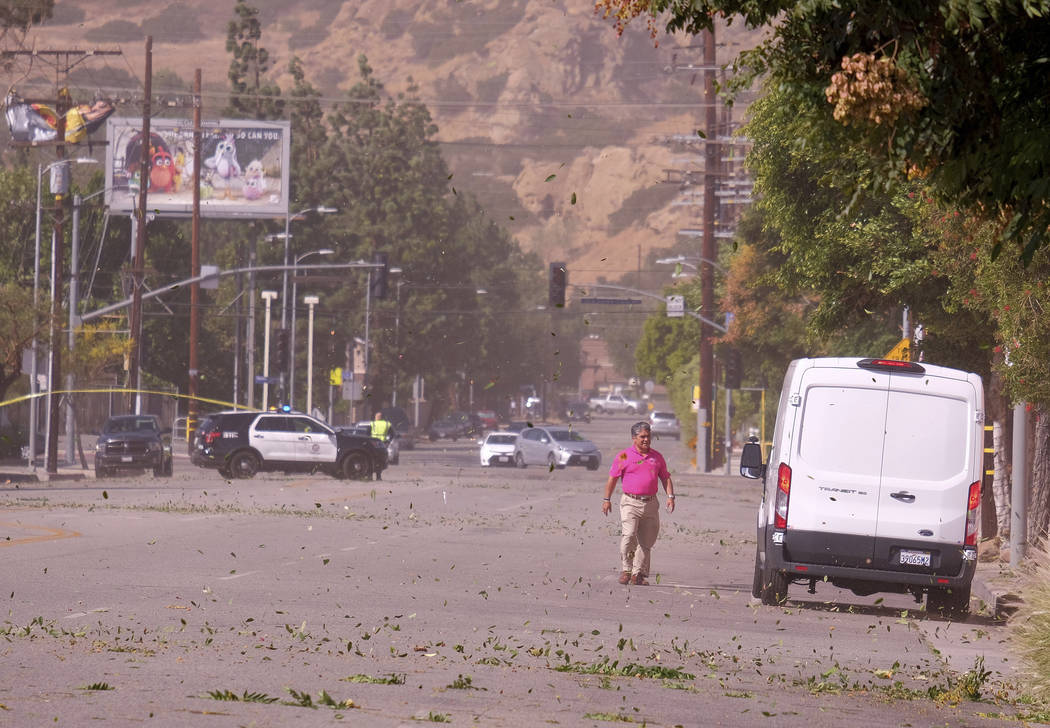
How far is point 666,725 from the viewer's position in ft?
29.2

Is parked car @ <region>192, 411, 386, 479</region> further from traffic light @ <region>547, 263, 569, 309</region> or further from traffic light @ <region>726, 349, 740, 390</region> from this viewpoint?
traffic light @ <region>726, 349, 740, 390</region>

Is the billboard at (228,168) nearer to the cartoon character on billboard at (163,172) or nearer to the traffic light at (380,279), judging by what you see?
the cartoon character on billboard at (163,172)

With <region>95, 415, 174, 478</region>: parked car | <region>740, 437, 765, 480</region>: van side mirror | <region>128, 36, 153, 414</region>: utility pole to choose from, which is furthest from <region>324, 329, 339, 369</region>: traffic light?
<region>740, 437, 765, 480</region>: van side mirror

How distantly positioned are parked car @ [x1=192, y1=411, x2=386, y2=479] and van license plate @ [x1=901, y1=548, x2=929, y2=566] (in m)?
28.8

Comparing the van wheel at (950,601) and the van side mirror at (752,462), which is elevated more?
the van side mirror at (752,462)

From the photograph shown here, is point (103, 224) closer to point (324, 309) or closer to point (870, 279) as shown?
point (324, 309)

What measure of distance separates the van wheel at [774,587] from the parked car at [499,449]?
4251 centimetres

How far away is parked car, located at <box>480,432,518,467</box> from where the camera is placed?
59.0 m

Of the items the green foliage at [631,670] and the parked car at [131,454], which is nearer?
the green foliage at [631,670]

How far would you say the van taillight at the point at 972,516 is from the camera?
15914 mm

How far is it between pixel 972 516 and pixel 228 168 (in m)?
68.7

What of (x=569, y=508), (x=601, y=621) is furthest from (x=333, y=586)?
(x=569, y=508)

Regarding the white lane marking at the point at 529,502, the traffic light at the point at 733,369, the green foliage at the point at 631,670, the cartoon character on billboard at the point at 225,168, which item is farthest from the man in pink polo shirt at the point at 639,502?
the cartoon character on billboard at the point at 225,168

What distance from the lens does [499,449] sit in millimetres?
59125
